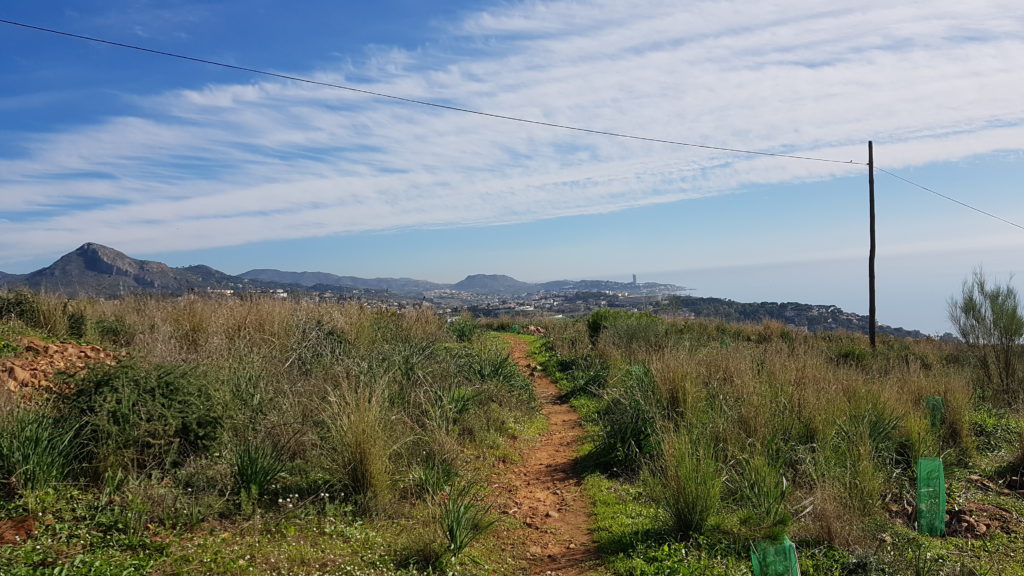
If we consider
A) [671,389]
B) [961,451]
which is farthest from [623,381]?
[961,451]

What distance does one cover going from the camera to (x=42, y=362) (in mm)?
7523

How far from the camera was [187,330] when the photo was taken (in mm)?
10531

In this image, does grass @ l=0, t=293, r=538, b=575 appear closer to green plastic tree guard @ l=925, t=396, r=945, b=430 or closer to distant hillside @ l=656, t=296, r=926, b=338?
green plastic tree guard @ l=925, t=396, r=945, b=430

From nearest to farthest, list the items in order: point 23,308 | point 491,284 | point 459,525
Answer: point 459,525 < point 23,308 < point 491,284

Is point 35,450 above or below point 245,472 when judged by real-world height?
above

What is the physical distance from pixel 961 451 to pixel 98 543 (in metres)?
9.87

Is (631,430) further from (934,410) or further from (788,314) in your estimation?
(788,314)

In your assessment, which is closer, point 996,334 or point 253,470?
point 253,470

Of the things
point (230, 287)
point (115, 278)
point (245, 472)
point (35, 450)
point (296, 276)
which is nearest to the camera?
point (35, 450)

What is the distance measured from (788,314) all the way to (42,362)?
34.9 meters

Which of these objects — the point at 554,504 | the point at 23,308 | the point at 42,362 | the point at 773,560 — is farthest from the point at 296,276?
the point at 773,560

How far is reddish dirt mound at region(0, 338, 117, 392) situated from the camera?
6582mm

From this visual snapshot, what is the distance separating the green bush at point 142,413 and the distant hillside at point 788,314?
23324 millimetres

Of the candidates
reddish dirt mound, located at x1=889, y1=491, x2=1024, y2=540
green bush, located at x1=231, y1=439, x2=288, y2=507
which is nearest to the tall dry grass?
reddish dirt mound, located at x1=889, y1=491, x2=1024, y2=540
